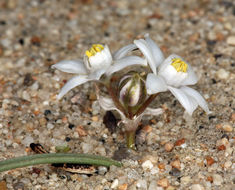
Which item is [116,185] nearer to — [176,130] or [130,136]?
[130,136]

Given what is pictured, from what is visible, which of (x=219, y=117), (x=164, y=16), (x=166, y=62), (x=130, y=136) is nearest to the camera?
(x=166, y=62)

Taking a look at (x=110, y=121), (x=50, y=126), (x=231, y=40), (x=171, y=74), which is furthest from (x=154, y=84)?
(x=231, y=40)

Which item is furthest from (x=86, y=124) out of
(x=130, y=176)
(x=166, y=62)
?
(x=166, y=62)

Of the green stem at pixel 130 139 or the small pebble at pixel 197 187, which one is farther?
the green stem at pixel 130 139

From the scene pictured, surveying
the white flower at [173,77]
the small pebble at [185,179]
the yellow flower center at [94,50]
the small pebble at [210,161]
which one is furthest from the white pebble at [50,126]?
the small pebble at [210,161]

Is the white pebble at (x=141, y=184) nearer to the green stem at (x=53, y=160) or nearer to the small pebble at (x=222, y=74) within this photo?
the green stem at (x=53, y=160)

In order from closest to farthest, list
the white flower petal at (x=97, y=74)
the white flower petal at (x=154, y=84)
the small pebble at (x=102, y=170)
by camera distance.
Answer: the white flower petal at (x=154, y=84), the white flower petal at (x=97, y=74), the small pebble at (x=102, y=170)

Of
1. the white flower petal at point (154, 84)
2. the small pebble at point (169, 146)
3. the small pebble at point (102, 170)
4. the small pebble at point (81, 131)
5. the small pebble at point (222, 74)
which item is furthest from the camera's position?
the small pebble at point (222, 74)

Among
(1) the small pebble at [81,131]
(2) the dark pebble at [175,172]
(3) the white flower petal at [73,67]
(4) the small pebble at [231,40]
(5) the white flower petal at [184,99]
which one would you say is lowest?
(2) the dark pebble at [175,172]

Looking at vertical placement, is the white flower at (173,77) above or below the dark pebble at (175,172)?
above
